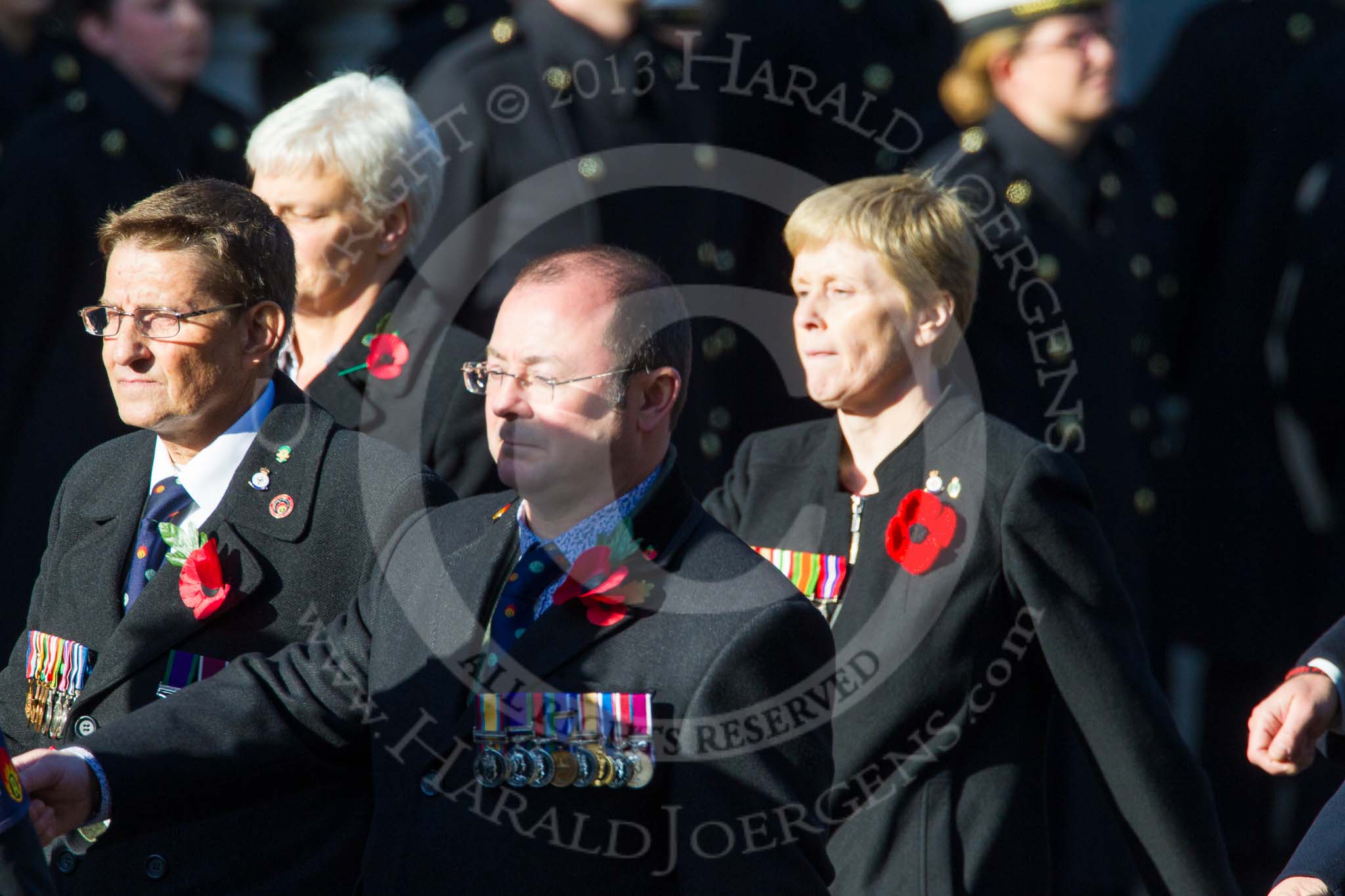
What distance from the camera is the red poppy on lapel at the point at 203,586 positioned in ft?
10.2

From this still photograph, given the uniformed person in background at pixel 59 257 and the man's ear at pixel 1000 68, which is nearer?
the uniformed person in background at pixel 59 257

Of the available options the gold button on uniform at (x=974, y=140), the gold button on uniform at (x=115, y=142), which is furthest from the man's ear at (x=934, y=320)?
the gold button on uniform at (x=115, y=142)

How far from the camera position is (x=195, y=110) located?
5.52 m

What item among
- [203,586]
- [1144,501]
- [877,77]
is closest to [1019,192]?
[877,77]

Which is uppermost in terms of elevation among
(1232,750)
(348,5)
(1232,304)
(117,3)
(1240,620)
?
(348,5)

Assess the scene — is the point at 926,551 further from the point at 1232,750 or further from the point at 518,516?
the point at 1232,750

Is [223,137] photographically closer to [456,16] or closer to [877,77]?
[456,16]

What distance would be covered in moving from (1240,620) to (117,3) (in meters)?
3.40

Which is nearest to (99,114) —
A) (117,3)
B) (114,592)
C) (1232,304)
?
(117,3)

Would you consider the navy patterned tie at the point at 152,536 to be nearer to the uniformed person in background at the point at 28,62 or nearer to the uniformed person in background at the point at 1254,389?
the uniformed person in background at the point at 28,62

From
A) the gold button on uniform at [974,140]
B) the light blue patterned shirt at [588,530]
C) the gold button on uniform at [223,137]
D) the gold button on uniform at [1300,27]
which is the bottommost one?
the light blue patterned shirt at [588,530]

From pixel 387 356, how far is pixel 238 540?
861mm

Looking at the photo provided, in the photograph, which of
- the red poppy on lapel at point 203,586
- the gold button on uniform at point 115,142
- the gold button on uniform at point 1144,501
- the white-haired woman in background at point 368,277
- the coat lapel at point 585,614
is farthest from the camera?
the gold button on uniform at point 1144,501

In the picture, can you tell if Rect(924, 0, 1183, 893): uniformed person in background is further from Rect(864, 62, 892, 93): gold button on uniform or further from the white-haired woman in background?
the white-haired woman in background
